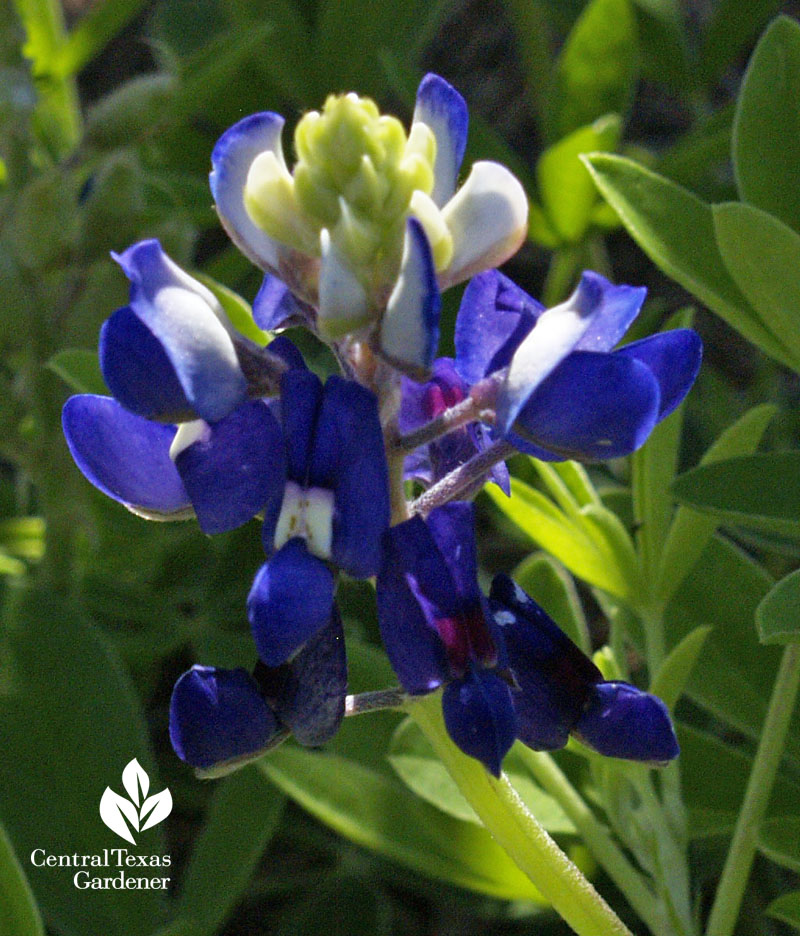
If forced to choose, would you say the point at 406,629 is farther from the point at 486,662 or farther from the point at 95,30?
the point at 95,30

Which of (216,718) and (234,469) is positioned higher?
(234,469)

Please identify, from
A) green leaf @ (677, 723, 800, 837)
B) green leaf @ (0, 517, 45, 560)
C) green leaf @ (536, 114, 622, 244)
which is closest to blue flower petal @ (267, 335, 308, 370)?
green leaf @ (677, 723, 800, 837)

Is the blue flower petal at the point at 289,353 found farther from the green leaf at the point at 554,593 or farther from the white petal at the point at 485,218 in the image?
the green leaf at the point at 554,593

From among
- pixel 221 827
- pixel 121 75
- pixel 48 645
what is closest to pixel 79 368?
pixel 48 645

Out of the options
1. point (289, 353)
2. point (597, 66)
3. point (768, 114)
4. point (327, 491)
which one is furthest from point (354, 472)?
point (597, 66)

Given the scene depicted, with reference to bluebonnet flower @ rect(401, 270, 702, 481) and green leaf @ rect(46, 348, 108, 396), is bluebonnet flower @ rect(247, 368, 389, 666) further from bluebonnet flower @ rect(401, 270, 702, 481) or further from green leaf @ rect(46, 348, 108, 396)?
green leaf @ rect(46, 348, 108, 396)

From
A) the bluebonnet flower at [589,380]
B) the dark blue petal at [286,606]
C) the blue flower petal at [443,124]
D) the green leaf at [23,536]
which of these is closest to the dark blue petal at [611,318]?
the bluebonnet flower at [589,380]
